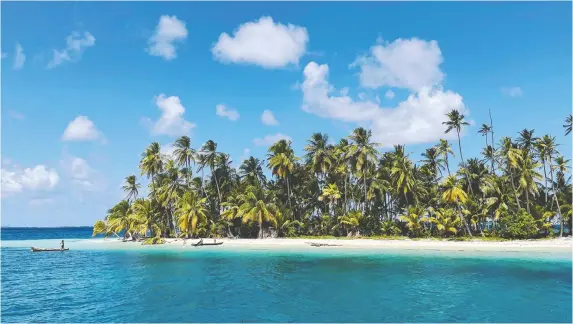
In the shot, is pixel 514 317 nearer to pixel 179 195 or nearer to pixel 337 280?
pixel 337 280

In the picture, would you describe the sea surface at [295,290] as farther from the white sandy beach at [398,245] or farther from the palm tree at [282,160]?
the palm tree at [282,160]

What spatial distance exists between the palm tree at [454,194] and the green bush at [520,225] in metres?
4.53

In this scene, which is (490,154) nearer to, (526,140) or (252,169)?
(526,140)

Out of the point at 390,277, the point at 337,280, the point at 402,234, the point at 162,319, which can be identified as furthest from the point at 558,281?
the point at 402,234

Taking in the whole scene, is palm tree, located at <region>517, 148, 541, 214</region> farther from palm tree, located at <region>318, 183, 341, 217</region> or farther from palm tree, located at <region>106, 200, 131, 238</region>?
palm tree, located at <region>106, 200, 131, 238</region>

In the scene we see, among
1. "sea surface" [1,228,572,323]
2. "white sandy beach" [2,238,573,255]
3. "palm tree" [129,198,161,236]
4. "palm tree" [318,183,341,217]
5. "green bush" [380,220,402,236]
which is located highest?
"palm tree" [318,183,341,217]

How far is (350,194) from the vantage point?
56.8 m

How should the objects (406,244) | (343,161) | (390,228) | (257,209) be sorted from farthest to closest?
(343,161) < (257,209) < (390,228) < (406,244)

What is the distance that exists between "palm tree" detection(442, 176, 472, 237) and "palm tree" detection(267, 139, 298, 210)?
849 inches

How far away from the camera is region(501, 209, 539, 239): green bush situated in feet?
144

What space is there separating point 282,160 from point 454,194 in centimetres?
2390

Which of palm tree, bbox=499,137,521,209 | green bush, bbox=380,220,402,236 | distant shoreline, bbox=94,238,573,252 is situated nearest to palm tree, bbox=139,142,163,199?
distant shoreline, bbox=94,238,573,252

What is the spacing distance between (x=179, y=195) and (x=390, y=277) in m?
41.4

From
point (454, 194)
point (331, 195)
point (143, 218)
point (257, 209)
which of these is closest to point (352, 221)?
point (331, 195)
